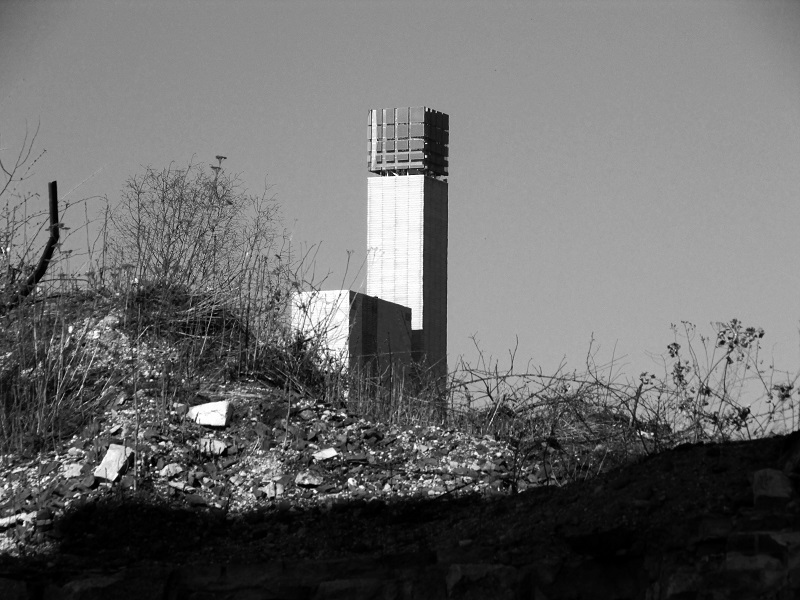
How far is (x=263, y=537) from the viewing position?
155 inches

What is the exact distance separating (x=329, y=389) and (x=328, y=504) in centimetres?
157

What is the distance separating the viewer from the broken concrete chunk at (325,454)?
487cm

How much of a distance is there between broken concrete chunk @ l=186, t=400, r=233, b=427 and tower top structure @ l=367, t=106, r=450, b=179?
11.5 metres

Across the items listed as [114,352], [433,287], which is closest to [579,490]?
[114,352]

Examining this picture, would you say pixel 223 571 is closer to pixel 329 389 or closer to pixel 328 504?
pixel 328 504

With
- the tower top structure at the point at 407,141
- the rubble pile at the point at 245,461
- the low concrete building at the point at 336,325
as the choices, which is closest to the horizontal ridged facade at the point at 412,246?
the tower top structure at the point at 407,141

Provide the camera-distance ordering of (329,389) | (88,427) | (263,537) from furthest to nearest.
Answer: (329,389) → (88,427) → (263,537)

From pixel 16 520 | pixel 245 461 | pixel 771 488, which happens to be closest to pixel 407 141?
pixel 245 461

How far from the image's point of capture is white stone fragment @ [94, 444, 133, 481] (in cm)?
457

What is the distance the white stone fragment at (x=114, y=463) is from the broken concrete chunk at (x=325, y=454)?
0.88m

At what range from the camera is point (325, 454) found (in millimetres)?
4883

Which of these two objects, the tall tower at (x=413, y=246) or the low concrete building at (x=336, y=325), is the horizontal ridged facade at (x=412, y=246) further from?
the low concrete building at (x=336, y=325)

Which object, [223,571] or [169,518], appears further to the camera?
[169,518]

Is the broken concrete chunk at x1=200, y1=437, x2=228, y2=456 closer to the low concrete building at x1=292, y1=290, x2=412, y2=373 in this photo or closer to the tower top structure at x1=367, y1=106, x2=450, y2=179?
the low concrete building at x1=292, y1=290, x2=412, y2=373
